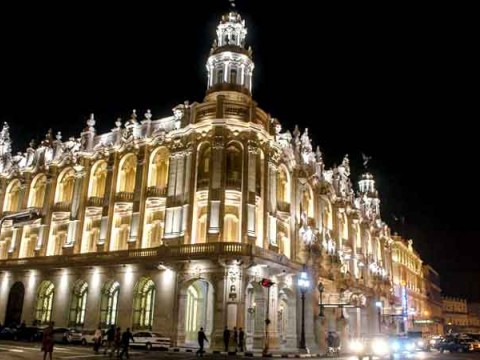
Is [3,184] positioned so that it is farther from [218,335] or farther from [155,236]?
[218,335]

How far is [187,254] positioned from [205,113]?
12.5m

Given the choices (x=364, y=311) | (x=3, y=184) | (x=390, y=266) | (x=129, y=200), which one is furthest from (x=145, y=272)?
(x=390, y=266)

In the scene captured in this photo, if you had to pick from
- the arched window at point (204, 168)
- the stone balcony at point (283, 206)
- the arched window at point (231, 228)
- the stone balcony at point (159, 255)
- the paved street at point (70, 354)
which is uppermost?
the arched window at point (204, 168)

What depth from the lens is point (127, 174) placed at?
48.0 meters

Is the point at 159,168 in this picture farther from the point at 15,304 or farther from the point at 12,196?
the point at 12,196

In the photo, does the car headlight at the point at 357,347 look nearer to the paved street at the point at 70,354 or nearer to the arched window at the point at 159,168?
the paved street at the point at 70,354

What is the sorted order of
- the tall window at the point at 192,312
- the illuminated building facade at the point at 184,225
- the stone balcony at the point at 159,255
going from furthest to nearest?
the tall window at the point at 192,312, the illuminated building facade at the point at 184,225, the stone balcony at the point at 159,255

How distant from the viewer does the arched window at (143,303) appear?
1622 inches

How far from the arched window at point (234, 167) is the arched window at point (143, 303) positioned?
10259mm

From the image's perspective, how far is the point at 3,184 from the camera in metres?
57.1

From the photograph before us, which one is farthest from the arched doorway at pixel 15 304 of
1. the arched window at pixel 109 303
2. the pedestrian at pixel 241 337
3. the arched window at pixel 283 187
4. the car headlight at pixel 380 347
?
the car headlight at pixel 380 347

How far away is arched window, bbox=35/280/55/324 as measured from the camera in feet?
156

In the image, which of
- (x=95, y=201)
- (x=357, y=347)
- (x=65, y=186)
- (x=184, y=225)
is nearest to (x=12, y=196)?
(x=65, y=186)

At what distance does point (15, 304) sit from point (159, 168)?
19359mm
